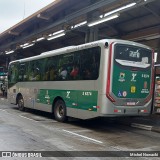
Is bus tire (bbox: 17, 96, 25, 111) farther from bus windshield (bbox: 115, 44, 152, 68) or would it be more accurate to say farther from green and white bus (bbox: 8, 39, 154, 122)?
bus windshield (bbox: 115, 44, 152, 68)

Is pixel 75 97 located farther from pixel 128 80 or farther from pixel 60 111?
pixel 128 80

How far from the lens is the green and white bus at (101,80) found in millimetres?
10859

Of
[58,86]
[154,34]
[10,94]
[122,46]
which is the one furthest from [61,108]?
[154,34]

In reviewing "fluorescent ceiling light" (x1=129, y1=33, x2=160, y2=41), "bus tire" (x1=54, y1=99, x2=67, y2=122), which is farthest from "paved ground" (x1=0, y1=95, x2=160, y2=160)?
"fluorescent ceiling light" (x1=129, y1=33, x2=160, y2=41)

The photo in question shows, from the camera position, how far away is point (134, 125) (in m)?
12.8

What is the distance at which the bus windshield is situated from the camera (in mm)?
11116

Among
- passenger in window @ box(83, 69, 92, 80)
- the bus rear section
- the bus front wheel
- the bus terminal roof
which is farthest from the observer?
the bus front wheel

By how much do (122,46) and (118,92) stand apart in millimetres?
1644

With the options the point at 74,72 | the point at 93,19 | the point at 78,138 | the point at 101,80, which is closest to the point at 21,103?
the point at 93,19

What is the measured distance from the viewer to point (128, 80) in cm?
1130

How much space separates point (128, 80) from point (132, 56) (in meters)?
0.90

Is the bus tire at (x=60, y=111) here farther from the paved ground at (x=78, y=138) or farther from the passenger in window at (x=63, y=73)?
the passenger in window at (x=63, y=73)

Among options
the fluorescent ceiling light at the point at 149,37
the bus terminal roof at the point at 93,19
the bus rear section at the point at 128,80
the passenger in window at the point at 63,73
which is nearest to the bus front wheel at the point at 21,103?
the bus terminal roof at the point at 93,19

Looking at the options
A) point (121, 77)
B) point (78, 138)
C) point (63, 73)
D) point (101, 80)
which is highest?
point (63, 73)
